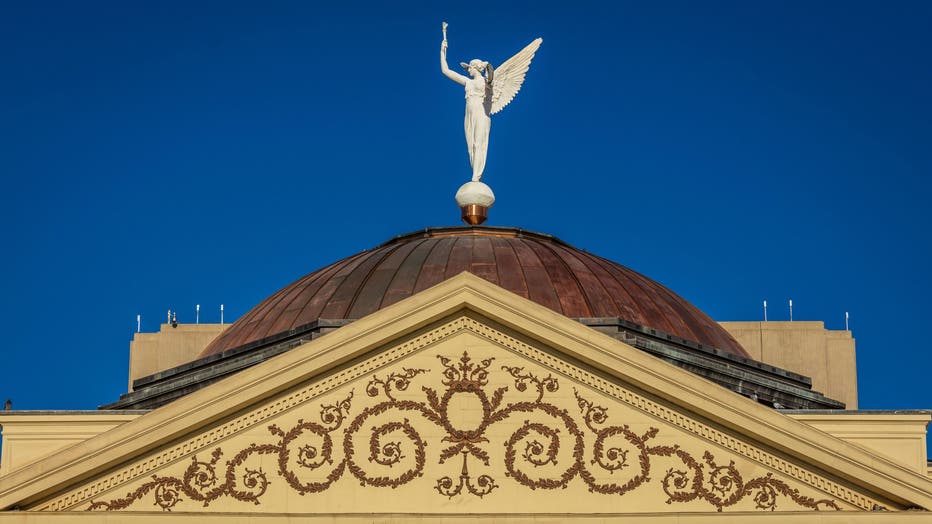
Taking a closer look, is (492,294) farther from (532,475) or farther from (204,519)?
(204,519)

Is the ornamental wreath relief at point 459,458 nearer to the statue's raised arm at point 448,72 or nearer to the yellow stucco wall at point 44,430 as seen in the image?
the yellow stucco wall at point 44,430

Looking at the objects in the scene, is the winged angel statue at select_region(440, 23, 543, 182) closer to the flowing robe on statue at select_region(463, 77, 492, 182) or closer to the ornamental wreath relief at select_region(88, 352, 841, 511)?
the flowing robe on statue at select_region(463, 77, 492, 182)

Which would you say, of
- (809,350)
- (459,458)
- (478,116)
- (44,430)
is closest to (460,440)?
(459,458)

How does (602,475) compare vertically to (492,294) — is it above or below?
below

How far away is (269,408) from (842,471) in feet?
26.1

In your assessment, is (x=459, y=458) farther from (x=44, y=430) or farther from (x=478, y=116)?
(x=478, y=116)

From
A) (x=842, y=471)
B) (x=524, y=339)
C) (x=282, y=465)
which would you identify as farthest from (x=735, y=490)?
(x=282, y=465)

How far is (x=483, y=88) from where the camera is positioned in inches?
1775

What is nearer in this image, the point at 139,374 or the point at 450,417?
the point at 450,417

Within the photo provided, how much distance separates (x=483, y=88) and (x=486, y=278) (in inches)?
182

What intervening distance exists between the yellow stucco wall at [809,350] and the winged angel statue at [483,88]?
926 centimetres

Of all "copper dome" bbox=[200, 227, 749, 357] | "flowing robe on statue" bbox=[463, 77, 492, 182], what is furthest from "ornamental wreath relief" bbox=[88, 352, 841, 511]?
"flowing robe on statue" bbox=[463, 77, 492, 182]

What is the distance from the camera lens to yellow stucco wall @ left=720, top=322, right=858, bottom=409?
5175 centimetres

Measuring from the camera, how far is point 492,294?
31891 mm
